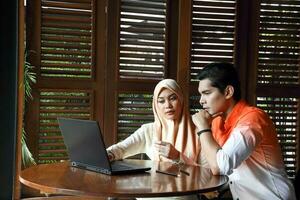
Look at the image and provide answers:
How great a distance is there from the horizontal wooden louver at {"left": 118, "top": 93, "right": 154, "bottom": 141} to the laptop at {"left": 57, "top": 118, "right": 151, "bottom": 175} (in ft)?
2.95

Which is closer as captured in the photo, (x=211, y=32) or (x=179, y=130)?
(x=179, y=130)

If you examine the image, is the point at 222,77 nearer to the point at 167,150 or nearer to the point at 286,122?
the point at 167,150

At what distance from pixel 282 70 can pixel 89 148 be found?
1.87 metres

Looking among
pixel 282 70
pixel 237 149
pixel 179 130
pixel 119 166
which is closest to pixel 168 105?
pixel 179 130

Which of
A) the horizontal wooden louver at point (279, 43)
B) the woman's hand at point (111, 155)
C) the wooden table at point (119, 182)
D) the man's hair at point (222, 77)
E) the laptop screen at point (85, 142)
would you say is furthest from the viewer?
the horizontal wooden louver at point (279, 43)

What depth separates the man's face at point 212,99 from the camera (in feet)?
6.44

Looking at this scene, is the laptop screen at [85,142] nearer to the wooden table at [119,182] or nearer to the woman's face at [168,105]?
the wooden table at [119,182]

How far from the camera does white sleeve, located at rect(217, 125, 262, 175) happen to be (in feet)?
5.69

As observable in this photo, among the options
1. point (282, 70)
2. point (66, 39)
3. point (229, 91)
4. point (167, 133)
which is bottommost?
point (167, 133)

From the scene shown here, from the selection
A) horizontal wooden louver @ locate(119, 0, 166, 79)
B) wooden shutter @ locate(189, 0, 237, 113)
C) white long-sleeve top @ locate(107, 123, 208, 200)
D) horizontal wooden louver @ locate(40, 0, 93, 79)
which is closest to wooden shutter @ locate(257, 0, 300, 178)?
wooden shutter @ locate(189, 0, 237, 113)

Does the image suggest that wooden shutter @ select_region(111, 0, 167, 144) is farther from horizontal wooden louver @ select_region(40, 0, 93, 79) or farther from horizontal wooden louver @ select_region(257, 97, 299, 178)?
horizontal wooden louver @ select_region(257, 97, 299, 178)

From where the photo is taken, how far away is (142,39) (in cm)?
287

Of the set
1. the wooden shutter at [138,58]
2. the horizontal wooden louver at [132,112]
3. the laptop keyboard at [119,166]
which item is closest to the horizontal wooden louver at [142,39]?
the wooden shutter at [138,58]

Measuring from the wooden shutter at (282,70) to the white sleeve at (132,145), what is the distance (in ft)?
3.56
